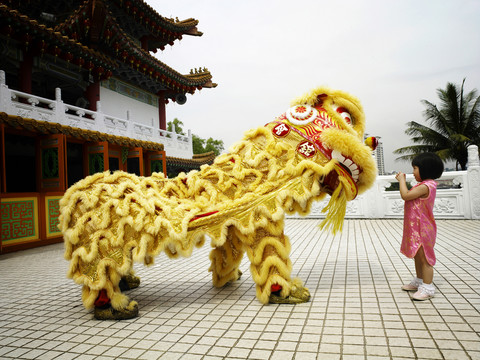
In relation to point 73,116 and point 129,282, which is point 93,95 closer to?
point 73,116

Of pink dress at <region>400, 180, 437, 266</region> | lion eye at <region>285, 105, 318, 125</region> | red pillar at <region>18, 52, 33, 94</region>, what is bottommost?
pink dress at <region>400, 180, 437, 266</region>

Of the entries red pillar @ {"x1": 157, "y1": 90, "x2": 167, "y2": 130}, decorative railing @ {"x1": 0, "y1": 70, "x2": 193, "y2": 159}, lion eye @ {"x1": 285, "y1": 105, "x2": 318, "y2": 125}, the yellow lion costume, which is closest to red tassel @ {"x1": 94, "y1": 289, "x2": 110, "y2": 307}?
the yellow lion costume

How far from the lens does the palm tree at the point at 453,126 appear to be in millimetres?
16516

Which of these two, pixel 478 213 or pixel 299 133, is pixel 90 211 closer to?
pixel 299 133

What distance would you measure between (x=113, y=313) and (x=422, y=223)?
2.96 m

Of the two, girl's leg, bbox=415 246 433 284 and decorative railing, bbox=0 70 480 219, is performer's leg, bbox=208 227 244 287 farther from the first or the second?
decorative railing, bbox=0 70 480 219

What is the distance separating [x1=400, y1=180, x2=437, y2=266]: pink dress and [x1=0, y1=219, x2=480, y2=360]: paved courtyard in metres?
0.44

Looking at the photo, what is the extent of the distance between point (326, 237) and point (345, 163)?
3.98 metres

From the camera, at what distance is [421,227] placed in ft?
10.1

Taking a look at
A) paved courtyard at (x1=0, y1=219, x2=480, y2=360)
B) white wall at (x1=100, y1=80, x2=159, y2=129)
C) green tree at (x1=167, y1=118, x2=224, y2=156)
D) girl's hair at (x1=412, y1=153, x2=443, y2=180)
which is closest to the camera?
paved courtyard at (x1=0, y1=219, x2=480, y2=360)

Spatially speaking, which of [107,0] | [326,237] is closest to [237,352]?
[326,237]

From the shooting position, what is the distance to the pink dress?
302cm

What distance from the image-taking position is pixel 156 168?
37.1ft

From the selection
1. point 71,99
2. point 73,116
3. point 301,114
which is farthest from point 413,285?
point 71,99
